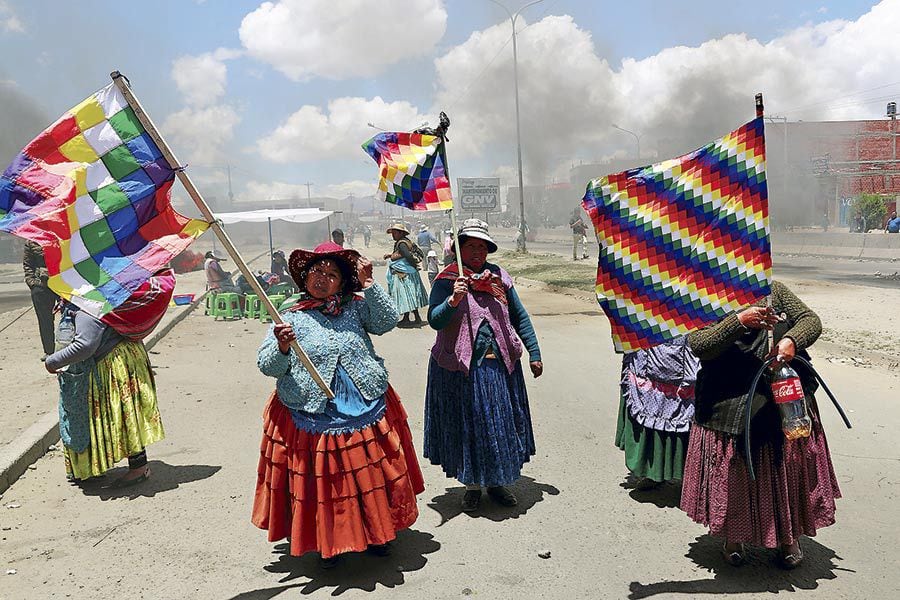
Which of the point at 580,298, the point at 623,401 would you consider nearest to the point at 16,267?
the point at 580,298

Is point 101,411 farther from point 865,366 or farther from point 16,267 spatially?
point 16,267

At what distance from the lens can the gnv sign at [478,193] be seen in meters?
37.5

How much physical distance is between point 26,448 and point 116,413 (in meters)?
1.23

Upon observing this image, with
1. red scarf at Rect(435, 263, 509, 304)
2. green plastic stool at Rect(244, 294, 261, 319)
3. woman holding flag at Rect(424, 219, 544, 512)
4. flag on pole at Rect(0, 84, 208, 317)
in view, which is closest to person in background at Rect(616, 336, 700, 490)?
woman holding flag at Rect(424, 219, 544, 512)

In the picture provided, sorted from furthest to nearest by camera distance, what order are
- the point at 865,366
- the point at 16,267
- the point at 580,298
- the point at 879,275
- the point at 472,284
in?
the point at 16,267 < the point at 879,275 < the point at 580,298 < the point at 865,366 < the point at 472,284

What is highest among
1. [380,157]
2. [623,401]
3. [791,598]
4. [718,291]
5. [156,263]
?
[380,157]

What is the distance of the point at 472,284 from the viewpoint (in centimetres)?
452

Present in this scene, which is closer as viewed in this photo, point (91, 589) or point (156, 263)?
point (156, 263)

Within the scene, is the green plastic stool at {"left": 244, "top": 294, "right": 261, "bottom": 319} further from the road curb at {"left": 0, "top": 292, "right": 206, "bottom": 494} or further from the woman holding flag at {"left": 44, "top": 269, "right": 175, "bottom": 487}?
the woman holding flag at {"left": 44, "top": 269, "right": 175, "bottom": 487}

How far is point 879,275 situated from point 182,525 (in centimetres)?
1822

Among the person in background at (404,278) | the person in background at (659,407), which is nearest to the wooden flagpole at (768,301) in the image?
the person in background at (659,407)

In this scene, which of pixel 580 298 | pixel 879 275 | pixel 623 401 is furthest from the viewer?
pixel 879 275

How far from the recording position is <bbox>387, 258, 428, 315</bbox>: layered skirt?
41.0ft

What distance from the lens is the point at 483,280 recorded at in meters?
4.49
